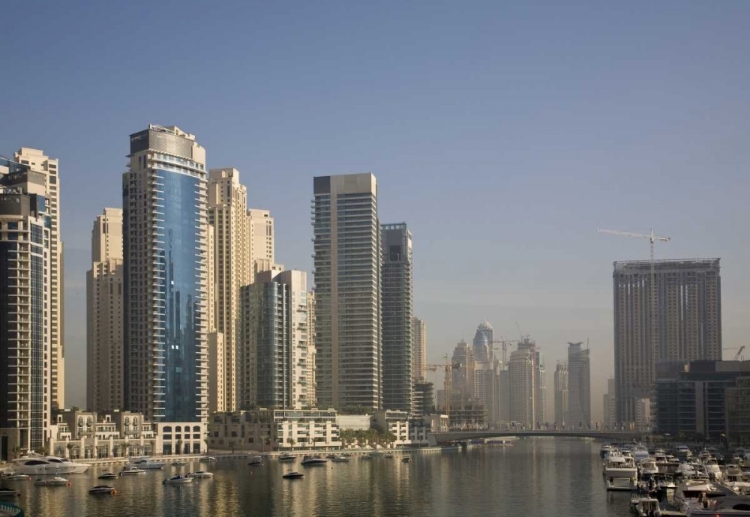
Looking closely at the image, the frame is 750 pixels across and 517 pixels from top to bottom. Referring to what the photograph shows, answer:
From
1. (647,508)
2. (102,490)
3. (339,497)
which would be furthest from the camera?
(102,490)

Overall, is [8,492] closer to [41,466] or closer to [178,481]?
[178,481]

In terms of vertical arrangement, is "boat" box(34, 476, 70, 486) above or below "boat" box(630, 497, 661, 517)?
below

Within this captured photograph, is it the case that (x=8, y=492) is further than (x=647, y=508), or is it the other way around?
(x=8, y=492)

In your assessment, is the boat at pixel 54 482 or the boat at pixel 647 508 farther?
the boat at pixel 54 482

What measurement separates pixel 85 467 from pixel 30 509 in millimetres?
68934

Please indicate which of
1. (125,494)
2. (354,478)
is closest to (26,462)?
(125,494)

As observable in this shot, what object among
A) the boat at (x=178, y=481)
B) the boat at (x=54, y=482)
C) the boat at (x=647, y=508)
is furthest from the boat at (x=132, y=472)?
the boat at (x=647, y=508)

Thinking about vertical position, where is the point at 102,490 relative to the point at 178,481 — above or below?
above

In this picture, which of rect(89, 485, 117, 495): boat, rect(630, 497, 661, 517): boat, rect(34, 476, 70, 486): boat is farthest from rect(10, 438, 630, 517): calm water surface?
rect(630, 497, 661, 517): boat

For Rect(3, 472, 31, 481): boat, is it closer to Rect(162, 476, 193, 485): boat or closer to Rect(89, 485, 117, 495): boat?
Rect(162, 476, 193, 485): boat

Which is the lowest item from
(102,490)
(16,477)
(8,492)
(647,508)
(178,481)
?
(16,477)

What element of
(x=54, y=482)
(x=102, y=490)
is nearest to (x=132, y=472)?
(x=54, y=482)

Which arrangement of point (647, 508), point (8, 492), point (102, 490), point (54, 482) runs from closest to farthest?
point (647, 508), point (8, 492), point (102, 490), point (54, 482)

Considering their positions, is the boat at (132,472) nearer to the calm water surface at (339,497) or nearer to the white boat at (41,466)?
the calm water surface at (339,497)
